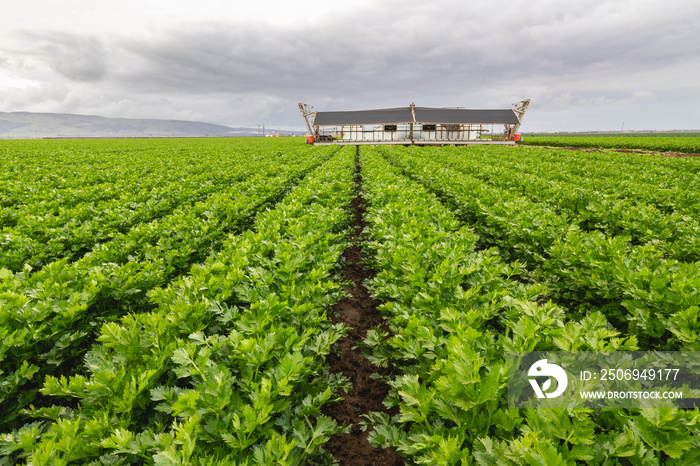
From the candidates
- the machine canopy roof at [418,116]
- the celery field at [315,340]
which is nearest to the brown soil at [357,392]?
the celery field at [315,340]

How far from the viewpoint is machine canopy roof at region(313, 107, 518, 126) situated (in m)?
51.0

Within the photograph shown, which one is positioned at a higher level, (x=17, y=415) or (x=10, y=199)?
(x=10, y=199)

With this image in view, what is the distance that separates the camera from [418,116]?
169 feet

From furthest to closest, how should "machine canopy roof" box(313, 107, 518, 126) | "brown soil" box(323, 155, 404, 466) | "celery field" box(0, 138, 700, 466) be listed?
"machine canopy roof" box(313, 107, 518, 126) < "brown soil" box(323, 155, 404, 466) < "celery field" box(0, 138, 700, 466)

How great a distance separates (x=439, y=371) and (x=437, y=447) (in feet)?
2.05

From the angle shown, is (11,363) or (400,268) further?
(400,268)

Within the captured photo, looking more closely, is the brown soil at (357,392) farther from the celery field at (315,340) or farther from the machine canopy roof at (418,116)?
the machine canopy roof at (418,116)

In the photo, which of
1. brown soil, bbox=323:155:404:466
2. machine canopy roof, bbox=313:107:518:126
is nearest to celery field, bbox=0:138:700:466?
brown soil, bbox=323:155:404:466

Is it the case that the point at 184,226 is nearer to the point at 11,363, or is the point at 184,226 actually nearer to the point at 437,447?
the point at 11,363

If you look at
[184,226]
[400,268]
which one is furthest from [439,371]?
[184,226]

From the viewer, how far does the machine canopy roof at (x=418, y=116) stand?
50969mm

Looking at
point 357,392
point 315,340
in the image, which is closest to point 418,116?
point 357,392

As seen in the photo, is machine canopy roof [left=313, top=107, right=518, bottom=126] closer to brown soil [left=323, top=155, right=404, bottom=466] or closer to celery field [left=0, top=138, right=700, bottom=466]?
celery field [left=0, top=138, right=700, bottom=466]

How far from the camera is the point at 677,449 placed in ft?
5.68
